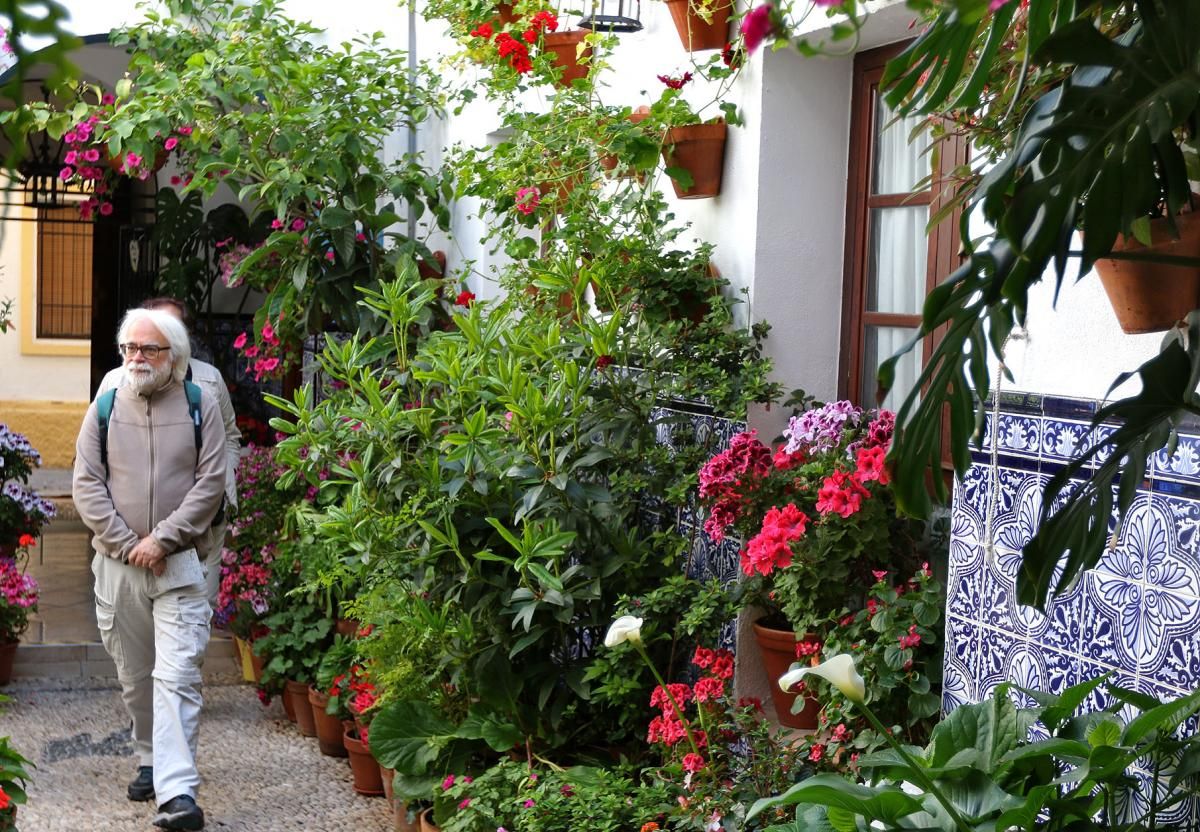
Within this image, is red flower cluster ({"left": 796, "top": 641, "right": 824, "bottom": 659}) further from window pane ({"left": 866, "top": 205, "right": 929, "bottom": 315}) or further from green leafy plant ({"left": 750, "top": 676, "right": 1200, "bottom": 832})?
window pane ({"left": 866, "top": 205, "right": 929, "bottom": 315})

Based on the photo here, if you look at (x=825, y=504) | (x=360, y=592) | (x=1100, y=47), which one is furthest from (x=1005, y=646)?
(x=360, y=592)

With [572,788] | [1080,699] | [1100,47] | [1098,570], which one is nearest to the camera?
[1100,47]

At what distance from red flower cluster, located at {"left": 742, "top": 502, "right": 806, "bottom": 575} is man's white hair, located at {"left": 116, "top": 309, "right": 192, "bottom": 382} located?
8.95 feet

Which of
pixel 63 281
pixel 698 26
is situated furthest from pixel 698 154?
pixel 63 281

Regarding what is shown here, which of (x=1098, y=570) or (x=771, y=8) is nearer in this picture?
(x=771, y=8)

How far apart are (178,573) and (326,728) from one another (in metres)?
1.19

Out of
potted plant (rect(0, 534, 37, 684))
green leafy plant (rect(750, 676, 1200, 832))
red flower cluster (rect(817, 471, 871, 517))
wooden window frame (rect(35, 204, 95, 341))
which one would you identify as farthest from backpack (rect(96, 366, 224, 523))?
wooden window frame (rect(35, 204, 95, 341))

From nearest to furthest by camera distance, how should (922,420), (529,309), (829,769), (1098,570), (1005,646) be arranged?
(922,420) → (1098,570) → (1005,646) → (829,769) → (529,309)

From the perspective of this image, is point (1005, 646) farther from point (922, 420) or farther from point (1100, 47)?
point (1100, 47)

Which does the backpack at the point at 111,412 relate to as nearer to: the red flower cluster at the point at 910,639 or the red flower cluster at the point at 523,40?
the red flower cluster at the point at 523,40

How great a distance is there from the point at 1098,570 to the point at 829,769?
0.97 metres

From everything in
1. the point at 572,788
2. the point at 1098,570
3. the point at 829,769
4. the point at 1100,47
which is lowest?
the point at 572,788

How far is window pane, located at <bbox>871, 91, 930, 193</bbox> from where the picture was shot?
13.0 feet

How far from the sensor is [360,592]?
497cm
